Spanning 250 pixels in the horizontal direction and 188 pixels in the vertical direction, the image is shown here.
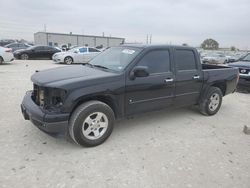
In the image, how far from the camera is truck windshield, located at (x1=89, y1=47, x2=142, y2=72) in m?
4.13

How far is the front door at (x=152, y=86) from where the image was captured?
4031mm

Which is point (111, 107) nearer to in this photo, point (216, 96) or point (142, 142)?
point (142, 142)

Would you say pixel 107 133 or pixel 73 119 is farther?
pixel 107 133

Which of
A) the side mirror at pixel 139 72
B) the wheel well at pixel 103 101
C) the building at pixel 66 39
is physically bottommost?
the wheel well at pixel 103 101

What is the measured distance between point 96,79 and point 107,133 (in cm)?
95

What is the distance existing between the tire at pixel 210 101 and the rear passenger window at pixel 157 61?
1.45m

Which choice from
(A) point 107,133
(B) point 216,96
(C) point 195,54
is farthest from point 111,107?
(B) point 216,96

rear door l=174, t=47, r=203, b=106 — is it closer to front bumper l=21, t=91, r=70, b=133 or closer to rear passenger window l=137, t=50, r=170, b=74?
rear passenger window l=137, t=50, r=170, b=74

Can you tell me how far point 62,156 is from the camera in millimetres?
3387

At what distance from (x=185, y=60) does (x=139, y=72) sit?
151 cm

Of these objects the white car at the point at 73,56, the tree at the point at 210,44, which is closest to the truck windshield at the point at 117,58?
the white car at the point at 73,56

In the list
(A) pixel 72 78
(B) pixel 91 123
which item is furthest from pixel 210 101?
(A) pixel 72 78

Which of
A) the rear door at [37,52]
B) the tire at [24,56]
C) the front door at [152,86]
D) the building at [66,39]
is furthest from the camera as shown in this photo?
the building at [66,39]

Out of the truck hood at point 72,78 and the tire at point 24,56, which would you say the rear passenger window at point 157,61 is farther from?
the tire at point 24,56
